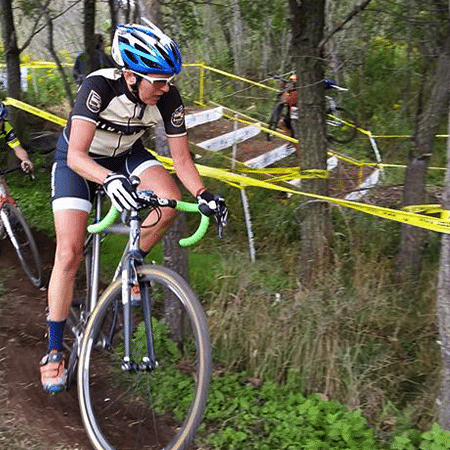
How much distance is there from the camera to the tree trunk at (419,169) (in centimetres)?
484

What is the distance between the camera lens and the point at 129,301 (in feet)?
9.98

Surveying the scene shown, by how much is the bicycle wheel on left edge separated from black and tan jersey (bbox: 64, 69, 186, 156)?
1.99m

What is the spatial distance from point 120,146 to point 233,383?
1.68 metres

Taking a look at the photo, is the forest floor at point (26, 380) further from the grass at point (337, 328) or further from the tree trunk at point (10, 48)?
the tree trunk at point (10, 48)


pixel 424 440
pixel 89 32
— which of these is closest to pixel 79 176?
pixel 424 440

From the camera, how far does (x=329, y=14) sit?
421 inches

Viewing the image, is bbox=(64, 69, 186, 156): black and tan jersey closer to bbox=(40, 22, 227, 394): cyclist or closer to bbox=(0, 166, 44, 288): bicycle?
bbox=(40, 22, 227, 394): cyclist

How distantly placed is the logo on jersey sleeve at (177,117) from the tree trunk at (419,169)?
2.32 m

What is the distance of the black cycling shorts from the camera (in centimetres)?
342

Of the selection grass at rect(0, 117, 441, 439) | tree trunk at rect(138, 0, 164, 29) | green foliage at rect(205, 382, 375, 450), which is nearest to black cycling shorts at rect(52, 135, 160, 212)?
grass at rect(0, 117, 441, 439)

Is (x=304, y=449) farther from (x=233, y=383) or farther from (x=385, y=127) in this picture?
(x=385, y=127)

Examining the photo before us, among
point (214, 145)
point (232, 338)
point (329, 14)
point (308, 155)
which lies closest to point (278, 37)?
point (329, 14)

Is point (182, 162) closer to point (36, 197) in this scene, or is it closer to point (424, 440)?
point (424, 440)

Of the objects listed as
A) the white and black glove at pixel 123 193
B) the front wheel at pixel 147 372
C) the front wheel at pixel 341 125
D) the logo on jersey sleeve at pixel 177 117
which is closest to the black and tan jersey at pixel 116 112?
the logo on jersey sleeve at pixel 177 117
